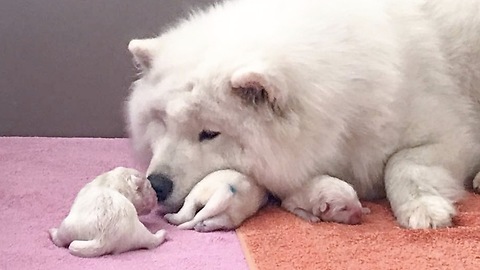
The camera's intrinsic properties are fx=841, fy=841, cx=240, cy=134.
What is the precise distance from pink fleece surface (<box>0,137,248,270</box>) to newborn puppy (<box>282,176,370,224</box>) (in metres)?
0.26

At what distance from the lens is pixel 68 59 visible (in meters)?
3.48

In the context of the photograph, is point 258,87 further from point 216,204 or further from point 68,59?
point 68,59

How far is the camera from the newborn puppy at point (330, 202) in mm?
2418

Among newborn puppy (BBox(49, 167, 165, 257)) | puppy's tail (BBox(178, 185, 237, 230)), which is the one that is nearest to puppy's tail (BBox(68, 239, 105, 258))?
newborn puppy (BBox(49, 167, 165, 257))

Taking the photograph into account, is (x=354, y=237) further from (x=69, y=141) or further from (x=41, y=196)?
(x=69, y=141)

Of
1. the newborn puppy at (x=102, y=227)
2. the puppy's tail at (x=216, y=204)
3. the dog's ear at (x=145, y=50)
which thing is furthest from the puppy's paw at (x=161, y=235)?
the dog's ear at (x=145, y=50)

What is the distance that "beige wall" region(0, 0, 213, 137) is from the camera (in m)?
3.43

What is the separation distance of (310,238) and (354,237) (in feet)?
0.40

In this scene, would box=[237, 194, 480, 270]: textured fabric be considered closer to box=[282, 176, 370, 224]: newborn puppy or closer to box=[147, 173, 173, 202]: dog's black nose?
box=[282, 176, 370, 224]: newborn puppy

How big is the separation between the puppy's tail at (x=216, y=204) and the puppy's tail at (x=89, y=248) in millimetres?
340

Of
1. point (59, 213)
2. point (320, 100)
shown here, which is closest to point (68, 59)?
point (59, 213)

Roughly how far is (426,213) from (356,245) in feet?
1.05

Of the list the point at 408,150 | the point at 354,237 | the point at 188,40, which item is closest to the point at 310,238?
the point at 354,237

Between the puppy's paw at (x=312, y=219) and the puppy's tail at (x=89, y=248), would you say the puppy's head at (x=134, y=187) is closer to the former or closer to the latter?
the puppy's tail at (x=89, y=248)
